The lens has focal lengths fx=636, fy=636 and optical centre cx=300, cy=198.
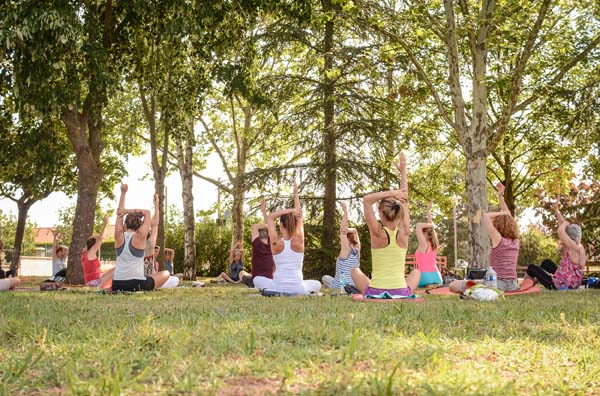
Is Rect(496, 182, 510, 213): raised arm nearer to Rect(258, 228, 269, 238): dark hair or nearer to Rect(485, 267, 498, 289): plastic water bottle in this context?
Rect(485, 267, 498, 289): plastic water bottle

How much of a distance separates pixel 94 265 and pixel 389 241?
317 inches

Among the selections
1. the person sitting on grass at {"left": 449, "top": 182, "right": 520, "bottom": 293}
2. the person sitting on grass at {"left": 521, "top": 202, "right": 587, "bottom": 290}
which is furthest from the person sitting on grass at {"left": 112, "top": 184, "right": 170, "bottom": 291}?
the person sitting on grass at {"left": 521, "top": 202, "right": 587, "bottom": 290}

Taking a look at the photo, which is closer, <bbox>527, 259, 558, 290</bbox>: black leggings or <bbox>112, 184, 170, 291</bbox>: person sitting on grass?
<bbox>112, 184, 170, 291</bbox>: person sitting on grass

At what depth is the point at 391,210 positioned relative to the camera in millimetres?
9328

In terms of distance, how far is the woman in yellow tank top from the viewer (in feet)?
30.4

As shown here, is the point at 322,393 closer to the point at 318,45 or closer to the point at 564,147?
the point at 318,45

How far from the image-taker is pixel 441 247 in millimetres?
70750

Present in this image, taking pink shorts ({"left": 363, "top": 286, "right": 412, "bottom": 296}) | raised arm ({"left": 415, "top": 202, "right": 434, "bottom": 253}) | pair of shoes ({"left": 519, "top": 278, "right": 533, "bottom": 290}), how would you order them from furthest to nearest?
raised arm ({"left": 415, "top": 202, "right": 434, "bottom": 253}) < pair of shoes ({"left": 519, "top": 278, "right": 533, "bottom": 290}) < pink shorts ({"left": 363, "top": 286, "right": 412, "bottom": 296})

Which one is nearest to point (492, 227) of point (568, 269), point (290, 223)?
point (568, 269)

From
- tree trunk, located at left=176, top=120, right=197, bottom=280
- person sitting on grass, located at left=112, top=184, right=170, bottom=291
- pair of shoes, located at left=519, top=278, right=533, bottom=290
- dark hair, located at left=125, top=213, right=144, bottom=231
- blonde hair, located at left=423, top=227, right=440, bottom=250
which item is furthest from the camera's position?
tree trunk, located at left=176, top=120, right=197, bottom=280

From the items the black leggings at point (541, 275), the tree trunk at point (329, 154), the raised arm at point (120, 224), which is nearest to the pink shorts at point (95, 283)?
the raised arm at point (120, 224)

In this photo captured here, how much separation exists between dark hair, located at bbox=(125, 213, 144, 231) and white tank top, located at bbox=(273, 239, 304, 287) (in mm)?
2664

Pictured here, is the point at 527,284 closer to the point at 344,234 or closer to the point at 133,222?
the point at 344,234

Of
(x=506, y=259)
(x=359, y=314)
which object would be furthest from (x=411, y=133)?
(x=359, y=314)
